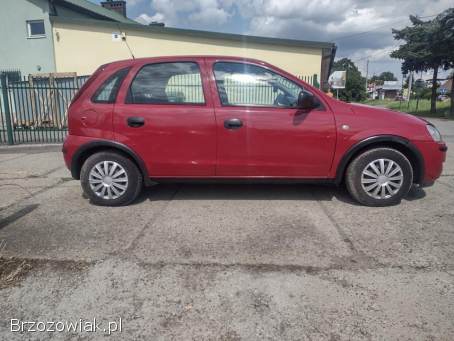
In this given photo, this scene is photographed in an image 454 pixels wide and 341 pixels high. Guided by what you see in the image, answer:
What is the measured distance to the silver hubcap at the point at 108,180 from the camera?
420 centimetres

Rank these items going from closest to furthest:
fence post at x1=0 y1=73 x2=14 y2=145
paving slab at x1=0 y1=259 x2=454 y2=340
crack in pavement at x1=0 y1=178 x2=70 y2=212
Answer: paving slab at x1=0 y1=259 x2=454 y2=340, crack in pavement at x1=0 y1=178 x2=70 y2=212, fence post at x1=0 y1=73 x2=14 y2=145

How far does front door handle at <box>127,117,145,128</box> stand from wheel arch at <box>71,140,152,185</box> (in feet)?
0.90

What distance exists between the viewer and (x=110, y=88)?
4129 mm

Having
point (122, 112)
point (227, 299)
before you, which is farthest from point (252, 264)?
point (122, 112)

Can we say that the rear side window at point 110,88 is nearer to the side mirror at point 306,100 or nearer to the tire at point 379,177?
the side mirror at point 306,100

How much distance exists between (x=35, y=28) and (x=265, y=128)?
53.9ft

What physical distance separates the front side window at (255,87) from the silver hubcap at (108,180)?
1.52 metres

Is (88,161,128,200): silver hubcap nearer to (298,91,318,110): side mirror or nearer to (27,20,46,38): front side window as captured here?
(298,91,318,110): side mirror

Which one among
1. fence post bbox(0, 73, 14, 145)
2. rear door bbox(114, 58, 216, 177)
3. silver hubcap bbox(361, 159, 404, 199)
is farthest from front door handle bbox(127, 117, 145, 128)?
fence post bbox(0, 73, 14, 145)

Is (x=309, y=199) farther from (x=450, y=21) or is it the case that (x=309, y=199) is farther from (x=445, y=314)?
(x=450, y=21)

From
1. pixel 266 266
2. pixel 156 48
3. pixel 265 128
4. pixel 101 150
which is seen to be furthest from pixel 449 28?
pixel 266 266

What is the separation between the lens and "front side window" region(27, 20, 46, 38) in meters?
15.8

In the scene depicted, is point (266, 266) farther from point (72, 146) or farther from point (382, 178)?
point (72, 146)

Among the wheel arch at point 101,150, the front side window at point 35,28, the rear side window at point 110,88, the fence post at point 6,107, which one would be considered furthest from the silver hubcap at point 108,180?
the front side window at point 35,28
